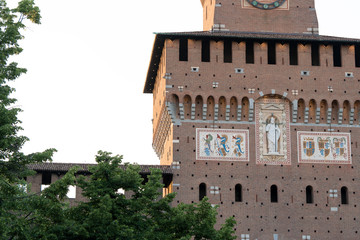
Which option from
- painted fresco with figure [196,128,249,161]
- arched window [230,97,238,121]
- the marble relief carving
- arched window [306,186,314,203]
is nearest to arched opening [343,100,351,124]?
the marble relief carving

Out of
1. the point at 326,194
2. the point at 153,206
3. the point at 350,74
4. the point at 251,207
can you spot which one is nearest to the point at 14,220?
the point at 153,206

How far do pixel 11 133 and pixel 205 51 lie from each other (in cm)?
1486

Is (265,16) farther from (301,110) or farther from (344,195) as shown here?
(344,195)

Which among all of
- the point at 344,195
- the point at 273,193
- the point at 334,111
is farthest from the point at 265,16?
the point at 344,195

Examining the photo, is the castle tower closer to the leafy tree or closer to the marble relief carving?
the marble relief carving

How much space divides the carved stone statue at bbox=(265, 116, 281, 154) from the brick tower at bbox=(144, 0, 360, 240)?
0.04 metres

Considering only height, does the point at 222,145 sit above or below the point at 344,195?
above

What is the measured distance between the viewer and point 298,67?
32.7m

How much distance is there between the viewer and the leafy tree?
19.4 m

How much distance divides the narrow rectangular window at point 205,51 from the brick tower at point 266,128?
43 millimetres

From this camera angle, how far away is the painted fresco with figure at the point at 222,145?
31.4m

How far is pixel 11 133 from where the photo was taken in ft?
64.4

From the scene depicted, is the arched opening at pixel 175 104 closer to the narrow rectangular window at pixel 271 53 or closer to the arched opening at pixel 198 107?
the arched opening at pixel 198 107

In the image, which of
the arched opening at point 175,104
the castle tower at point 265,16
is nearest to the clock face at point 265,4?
the castle tower at point 265,16
